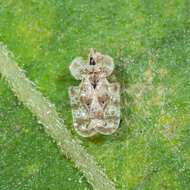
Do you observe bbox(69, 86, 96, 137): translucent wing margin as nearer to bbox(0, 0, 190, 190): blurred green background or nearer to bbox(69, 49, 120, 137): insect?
bbox(69, 49, 120, 137): insect

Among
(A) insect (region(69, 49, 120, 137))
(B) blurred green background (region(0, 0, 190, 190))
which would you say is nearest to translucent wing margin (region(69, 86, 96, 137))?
(A) insect (region(69, 49, 120, 137))

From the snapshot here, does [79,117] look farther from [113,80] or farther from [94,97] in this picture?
[113,80]

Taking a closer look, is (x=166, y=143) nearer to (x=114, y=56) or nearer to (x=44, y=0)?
(x=114, y=56)

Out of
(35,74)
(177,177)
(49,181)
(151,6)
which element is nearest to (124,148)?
(177,177)

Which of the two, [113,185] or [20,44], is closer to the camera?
[113,185]

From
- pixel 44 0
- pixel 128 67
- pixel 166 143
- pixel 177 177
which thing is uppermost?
pixel 44 0

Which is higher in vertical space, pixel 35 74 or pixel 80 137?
pixel 35 74

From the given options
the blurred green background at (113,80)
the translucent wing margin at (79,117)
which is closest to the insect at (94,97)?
the translucent wing margin at (79,117)
